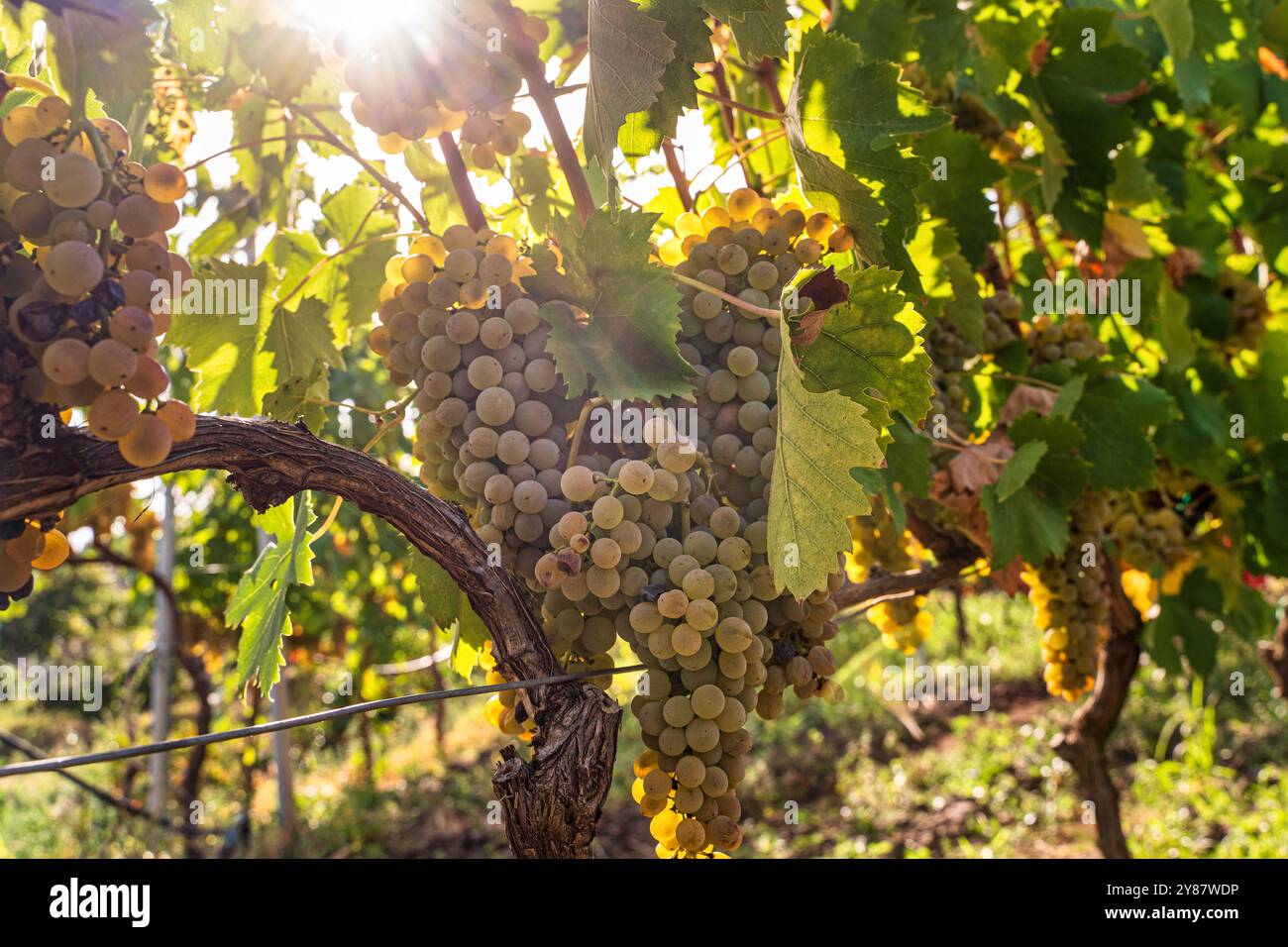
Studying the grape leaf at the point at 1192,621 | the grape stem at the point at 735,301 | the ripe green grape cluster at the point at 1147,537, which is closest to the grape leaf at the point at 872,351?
the grape stem at the point at 735,301

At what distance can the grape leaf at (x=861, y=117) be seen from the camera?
3.33 ft

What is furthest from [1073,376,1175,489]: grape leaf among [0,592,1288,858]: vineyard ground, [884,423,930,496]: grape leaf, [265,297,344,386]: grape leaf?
[0,592,1288,858]: vineyard ground

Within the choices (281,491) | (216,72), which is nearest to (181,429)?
(281,491)

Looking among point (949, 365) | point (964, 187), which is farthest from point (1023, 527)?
point (964, 187)

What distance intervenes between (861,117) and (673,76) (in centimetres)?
21

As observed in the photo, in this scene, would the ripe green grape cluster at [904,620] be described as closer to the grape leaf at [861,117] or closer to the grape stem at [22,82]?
the grape leaf at [861,117]

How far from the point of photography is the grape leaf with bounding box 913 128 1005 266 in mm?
1429

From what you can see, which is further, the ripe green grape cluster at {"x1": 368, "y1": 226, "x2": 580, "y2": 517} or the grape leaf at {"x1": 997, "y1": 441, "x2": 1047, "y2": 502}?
the grape leaf at {"x1": 997, "y1": 441, "x2": 1047, "y2": 502}

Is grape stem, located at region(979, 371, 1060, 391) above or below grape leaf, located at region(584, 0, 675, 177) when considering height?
below

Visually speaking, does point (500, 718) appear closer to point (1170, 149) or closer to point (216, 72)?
point (216, 72)

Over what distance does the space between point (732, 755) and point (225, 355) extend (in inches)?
30.6

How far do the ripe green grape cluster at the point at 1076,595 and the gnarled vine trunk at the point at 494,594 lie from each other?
3.74 ft

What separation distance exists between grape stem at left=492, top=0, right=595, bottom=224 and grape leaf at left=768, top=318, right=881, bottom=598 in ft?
0.96

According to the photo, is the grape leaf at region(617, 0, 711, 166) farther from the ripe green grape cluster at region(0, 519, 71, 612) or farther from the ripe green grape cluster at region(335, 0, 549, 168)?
the ripe green grape cluster at region(0, 519, 71, 612)
